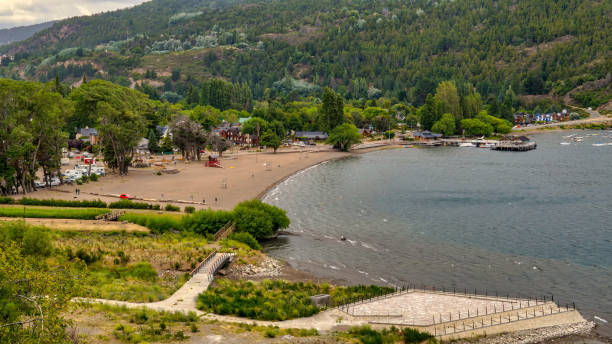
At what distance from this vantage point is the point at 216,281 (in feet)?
147

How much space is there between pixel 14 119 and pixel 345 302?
60.7 m

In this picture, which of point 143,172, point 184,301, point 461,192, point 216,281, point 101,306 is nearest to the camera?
point 101,306

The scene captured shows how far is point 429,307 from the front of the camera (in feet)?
122

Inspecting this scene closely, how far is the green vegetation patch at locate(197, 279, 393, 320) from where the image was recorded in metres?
35.9

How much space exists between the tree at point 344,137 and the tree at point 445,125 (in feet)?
137

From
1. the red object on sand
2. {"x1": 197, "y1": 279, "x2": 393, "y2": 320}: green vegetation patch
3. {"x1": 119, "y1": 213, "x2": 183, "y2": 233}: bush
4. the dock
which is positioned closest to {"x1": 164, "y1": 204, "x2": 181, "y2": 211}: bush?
{"x1": 119, "y1": 213, "x2": 183, "y2": 233}: bush

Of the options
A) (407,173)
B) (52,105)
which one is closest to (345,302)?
(52,105)

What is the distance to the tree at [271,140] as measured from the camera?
14388 centimetres

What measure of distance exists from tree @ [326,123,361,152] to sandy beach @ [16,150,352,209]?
2265 cm

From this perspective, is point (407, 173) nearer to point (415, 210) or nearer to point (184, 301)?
point (415, 210)

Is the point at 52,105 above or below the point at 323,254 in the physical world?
above

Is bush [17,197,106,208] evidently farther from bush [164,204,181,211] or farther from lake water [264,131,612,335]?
lake water [264,131,612,335]

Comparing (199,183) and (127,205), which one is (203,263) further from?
(199,183)

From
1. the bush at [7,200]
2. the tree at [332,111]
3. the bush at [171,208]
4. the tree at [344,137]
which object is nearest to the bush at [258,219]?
the bush at [171,208]
